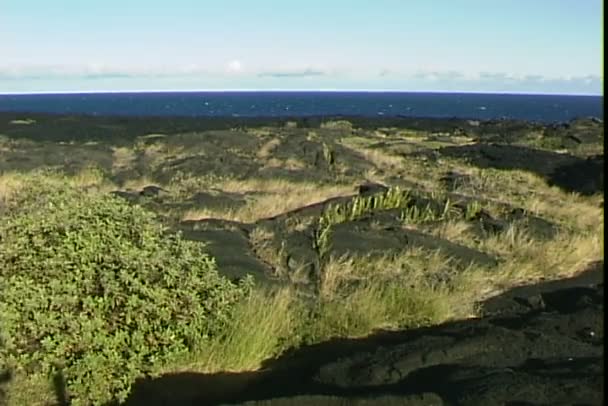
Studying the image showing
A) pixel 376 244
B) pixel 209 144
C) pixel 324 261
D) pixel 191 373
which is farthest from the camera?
pixel 209 144

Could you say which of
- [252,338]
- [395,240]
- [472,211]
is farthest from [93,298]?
[472,211]

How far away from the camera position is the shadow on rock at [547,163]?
2802cm

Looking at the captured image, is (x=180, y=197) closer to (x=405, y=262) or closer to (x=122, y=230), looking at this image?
(x=405, y=262)

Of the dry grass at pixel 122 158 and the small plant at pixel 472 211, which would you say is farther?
the dry grass at pixel 122 158

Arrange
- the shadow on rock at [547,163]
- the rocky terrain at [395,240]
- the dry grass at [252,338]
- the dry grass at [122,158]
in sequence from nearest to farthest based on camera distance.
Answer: the rocky terrain at [395,240] → the dry grass at [252,338] → the shadow on rock at [547,163] → the dry grass at [122,158]

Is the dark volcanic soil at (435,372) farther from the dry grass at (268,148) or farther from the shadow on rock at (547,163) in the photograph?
the dry grass at (268,148)

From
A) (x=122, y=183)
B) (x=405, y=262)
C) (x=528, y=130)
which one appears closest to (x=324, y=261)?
(x=405, y=262)

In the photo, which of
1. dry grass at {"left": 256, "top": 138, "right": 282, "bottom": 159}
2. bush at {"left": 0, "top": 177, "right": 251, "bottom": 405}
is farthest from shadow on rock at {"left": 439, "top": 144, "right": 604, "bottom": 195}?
bush at {"left": 0, "top": 177, "right": 251, "bottom": 405}

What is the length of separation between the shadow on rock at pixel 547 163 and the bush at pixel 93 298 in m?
18.8

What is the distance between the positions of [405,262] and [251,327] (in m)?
5.24

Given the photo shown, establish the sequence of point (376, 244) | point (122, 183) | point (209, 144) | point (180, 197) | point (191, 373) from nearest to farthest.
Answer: point (191, 373), point (376, 244), point (180, 197), point (122, 183), point (209, 144)

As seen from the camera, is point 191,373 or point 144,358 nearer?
point 144,358

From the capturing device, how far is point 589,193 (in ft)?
86.3

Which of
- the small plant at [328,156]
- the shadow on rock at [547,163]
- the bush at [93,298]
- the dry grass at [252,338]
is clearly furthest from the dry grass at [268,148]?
the bush at [93,298]
